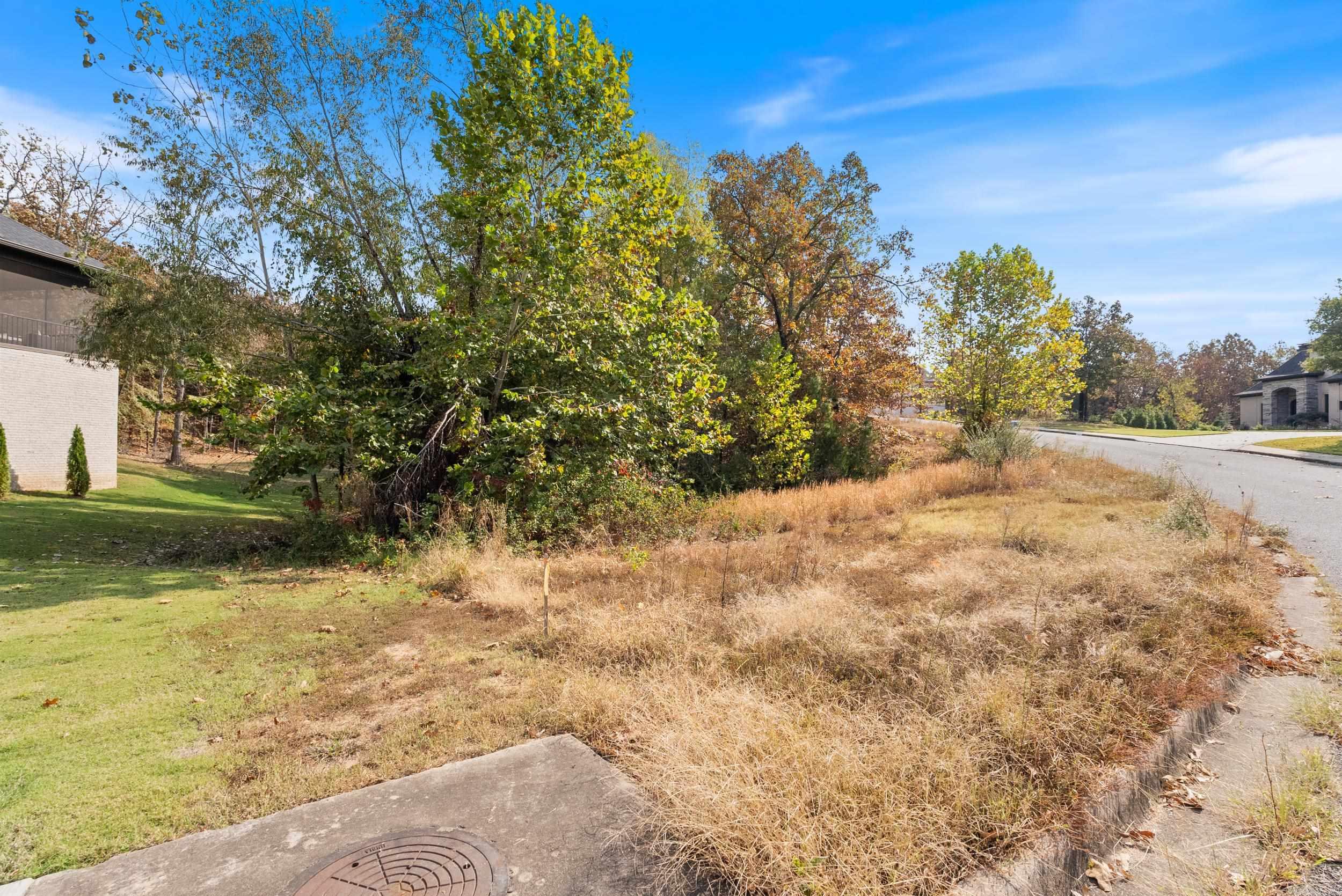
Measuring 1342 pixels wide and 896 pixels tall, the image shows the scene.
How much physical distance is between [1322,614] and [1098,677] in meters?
2.93

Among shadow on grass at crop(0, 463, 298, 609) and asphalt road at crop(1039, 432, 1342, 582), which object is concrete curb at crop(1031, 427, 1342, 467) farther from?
shadow on grass at crop(0, 463, 298, 609)

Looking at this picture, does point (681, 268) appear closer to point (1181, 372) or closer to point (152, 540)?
point (152, 540)

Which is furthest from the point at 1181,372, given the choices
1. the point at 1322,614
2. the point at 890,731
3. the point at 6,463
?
the point at 6,463

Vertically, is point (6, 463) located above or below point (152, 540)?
above

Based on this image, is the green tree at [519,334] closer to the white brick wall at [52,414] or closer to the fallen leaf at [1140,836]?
the fallen leaf at [1140,836]

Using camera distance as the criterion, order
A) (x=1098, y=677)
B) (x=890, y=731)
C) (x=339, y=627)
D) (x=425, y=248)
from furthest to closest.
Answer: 1. (x=425, y=248)
2. (x=339, y=627)
3. (x=1098, y=677)
4. (x=890, y=731)

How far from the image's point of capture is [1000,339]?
16.6 meters

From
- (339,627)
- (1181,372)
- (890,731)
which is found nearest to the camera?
(890,731)

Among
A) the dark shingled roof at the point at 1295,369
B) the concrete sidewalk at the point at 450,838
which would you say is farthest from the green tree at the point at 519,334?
the dark shingled roof at the point at 1295,369

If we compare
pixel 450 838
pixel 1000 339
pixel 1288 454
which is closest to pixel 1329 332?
pixel 1288 454

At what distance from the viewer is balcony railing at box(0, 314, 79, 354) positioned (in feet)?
54.1

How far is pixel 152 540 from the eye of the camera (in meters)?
10.4

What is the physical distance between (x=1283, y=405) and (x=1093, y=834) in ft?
206

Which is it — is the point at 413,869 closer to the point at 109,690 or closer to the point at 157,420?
the point at 109,690
